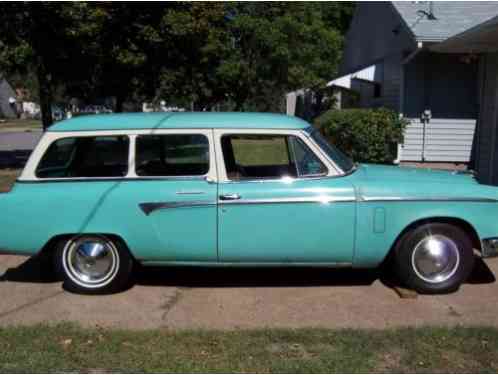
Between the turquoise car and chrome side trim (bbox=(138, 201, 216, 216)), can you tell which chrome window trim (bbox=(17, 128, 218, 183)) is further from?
chrome side trim (bbox=(138, 201, 216, 216))

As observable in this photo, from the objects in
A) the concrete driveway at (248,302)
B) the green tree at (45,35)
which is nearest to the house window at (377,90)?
the green tree at (45,35)

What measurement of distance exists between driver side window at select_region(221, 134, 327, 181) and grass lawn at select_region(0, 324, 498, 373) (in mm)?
1512

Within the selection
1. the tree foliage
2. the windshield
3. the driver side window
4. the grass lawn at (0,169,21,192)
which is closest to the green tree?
the tree foliage

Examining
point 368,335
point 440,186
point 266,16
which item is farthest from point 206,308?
point 266,16

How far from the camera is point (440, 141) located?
13.6m

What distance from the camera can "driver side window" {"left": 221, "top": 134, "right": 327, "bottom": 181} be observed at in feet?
16.6

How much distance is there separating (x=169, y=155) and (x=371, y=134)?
25.8ft

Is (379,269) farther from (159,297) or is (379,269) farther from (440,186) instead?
(159,297)

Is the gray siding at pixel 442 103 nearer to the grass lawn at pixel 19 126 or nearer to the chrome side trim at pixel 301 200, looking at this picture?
the chrome side trim at pixel 301 200

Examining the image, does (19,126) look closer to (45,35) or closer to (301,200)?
(45,35)

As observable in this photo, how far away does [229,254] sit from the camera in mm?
5051

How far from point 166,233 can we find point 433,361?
2.52m

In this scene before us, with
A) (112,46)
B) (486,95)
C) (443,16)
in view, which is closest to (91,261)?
(486,95)

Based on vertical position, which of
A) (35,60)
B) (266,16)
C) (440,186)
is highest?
(266,16)
